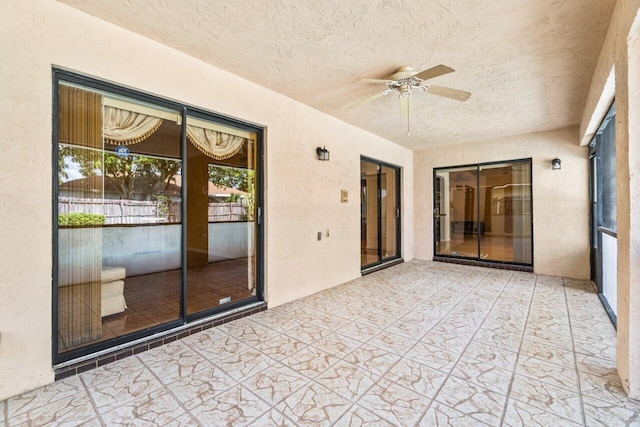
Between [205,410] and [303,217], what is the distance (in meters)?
2.45

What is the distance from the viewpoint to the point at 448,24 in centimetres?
221

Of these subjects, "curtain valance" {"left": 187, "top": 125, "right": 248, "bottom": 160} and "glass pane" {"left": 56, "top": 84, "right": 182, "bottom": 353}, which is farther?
"curtain valance" {"left": 187, "top": 125, "right": 248, "bottom": 160}

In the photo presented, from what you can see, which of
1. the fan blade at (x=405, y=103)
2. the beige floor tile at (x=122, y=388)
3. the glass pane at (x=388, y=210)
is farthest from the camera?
the glass pane at (x=388, y=210)

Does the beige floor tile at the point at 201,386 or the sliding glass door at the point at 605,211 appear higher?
the sliding glass door at the point at 605,211

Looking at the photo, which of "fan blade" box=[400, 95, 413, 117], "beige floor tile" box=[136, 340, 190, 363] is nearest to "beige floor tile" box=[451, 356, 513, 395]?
"beige floor tile" box=[136, 340, 190, 363]

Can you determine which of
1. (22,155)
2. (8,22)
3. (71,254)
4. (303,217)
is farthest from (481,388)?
(8,22)

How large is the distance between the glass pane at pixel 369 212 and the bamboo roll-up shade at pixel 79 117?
12.6 feet

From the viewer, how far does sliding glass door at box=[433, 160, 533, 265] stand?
5.46 meters

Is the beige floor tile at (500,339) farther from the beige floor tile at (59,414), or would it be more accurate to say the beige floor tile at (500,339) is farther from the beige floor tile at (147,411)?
the beige floor tile at (59,414)

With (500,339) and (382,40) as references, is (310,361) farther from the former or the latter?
(382,40)

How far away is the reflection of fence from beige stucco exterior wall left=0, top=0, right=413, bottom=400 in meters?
0.26

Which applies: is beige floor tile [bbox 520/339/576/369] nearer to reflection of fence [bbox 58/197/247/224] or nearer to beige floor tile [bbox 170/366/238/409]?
beige floor tile [bbox 170/366/238/409]

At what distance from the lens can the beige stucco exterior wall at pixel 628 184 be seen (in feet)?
5.83

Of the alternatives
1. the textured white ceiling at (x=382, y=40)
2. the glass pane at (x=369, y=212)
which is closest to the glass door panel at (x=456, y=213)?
the glass pane at (x=369, y=212)
